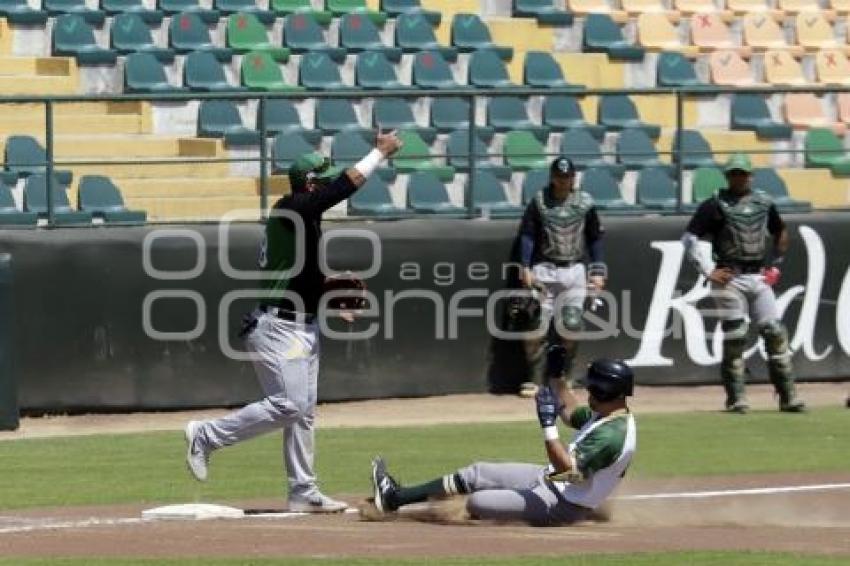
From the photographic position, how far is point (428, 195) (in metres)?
20.4

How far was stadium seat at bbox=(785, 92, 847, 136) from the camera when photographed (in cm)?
2456

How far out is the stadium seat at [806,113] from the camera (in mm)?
24562

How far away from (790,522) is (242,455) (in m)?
A: 4.78

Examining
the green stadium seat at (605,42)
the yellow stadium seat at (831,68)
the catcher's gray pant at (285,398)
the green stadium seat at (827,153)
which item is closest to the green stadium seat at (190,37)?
the green stadium seat at (605,42)

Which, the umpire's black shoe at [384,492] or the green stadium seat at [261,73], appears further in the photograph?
the green stadium seat at [261,73]

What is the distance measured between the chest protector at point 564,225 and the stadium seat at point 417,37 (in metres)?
4.51

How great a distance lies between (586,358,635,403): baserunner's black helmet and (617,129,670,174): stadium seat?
9783mm

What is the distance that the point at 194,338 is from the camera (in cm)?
1884

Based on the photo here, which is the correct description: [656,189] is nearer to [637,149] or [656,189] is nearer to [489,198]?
[637,149]

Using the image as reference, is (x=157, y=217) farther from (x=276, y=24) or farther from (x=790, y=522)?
(x=790, y=522)

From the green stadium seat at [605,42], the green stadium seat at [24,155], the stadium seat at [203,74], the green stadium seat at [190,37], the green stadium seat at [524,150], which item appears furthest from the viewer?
the green stadium seat at [605,42]

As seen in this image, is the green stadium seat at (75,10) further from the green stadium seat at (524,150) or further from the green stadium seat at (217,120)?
the green stadium seat at (524,150)

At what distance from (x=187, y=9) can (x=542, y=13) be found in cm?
479

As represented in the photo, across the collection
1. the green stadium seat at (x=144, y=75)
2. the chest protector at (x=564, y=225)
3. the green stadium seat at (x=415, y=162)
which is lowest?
the chest protector at (x=564, y=225)
